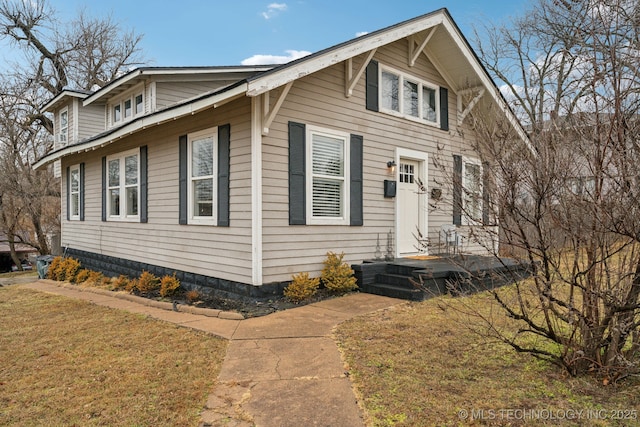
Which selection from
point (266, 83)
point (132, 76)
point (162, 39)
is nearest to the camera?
point (266, 83)

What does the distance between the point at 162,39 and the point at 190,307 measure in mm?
18728

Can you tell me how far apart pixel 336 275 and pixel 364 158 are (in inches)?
89.4

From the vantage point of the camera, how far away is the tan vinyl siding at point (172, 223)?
6091 mm

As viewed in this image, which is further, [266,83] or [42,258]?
[42,258]

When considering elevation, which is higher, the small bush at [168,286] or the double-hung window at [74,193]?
the double-hung window at [74,193]

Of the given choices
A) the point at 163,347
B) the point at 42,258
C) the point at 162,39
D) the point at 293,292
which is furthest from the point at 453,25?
the point at 162,39

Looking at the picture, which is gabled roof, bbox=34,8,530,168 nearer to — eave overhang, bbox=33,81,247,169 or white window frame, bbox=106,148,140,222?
eave overhang, bbox=33,81,247,169

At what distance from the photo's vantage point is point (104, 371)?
3578 millimetres

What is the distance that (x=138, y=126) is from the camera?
23.3ft

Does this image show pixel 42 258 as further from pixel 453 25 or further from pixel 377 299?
pixel 453 25

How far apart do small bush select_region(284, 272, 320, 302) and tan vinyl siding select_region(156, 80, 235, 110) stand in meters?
5.15

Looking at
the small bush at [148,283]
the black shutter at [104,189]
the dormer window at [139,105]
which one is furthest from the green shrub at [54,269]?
the dormer window at [139,105]

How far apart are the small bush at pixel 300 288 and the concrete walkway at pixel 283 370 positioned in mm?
214

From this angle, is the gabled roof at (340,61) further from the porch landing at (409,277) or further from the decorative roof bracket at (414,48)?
the porch landing at (409,277)
